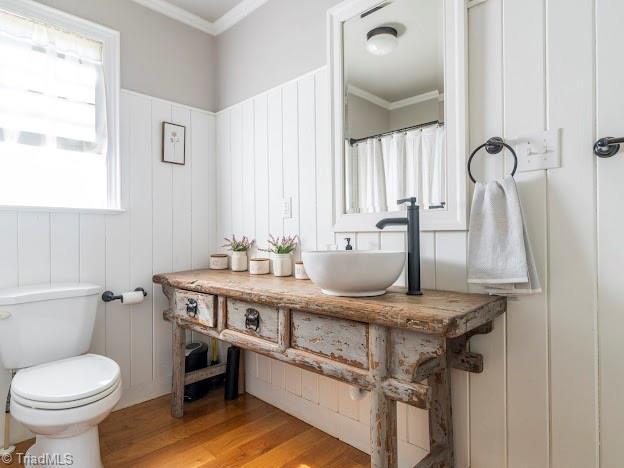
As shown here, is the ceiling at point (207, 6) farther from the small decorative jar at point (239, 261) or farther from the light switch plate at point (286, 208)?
the small decorative jar at point (239, 261)

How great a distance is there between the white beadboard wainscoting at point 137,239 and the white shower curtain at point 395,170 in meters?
1.17

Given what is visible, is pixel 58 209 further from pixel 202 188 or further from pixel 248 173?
pixel 248 173

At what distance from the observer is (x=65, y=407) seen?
1314mm

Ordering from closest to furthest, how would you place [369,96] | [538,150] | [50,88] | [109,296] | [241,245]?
[538,150] → [369,96] → [50,88] → [109,296] → [241,245]

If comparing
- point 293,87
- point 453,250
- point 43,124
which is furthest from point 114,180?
point 453,250

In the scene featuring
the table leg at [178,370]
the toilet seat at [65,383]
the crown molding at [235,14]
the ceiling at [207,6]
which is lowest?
the table leg at [178,370]

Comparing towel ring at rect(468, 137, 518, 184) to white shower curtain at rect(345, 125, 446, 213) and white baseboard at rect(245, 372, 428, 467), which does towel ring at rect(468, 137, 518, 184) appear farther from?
white baseboard at rect(245, 372, 428, 467)

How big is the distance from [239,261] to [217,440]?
0.93 metres

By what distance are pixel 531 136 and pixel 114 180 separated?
2.06 m

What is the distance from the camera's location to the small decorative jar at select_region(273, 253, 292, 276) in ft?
6.40

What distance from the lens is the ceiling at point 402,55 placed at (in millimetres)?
1472

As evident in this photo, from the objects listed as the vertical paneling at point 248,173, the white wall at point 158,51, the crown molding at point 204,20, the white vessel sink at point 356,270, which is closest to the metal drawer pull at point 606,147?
the white vessel sink at point 356,270

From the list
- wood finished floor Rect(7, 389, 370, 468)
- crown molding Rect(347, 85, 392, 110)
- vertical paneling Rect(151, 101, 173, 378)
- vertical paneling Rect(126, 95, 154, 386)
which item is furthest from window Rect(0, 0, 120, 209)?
crown molding Rect(347, 85, 392, 110)

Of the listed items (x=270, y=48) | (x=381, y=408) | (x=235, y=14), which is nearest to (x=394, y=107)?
(x=270, y=48)
